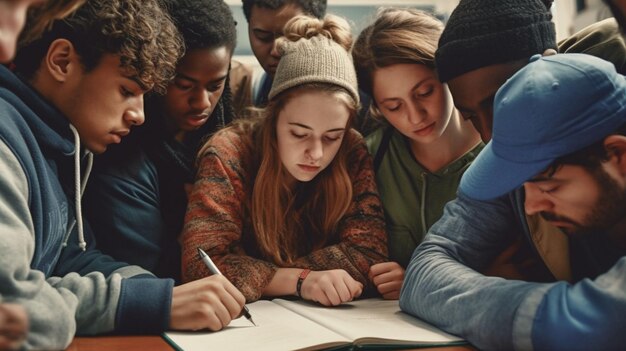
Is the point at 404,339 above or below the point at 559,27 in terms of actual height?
below

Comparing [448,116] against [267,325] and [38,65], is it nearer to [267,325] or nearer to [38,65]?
[267,325]

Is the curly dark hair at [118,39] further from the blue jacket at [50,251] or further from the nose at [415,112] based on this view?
the nose at [415,112]

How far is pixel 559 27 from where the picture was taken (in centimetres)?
276

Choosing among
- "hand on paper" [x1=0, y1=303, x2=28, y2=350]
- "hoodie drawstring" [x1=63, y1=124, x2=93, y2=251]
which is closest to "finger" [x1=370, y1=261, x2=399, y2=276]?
"hoodie drawstring" [x1=63, y1=124, x2=93, y2=251]

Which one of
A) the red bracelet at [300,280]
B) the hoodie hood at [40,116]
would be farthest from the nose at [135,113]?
the red bracelet at [300,280]

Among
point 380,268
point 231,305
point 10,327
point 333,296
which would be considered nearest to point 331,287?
point 333,296

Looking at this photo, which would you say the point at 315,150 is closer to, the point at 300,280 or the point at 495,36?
the point at 300,280

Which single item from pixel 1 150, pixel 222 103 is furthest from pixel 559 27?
pixel 1 150

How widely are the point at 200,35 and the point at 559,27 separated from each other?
1877mm

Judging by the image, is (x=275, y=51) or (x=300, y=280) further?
(x=275, y=51)

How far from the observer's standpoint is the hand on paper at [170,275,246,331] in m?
1.02

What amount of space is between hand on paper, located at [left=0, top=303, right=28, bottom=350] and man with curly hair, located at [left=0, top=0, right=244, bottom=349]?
0.33 metres

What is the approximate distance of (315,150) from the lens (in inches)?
52.2

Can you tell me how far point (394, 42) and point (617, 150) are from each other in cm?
59
